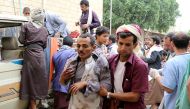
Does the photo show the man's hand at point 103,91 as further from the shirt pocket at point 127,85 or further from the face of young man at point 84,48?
the face of young man at point 84,48

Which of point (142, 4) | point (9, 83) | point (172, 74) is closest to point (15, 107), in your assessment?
point (9, 83)

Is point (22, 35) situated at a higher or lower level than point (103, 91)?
higher

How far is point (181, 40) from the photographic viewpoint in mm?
3414

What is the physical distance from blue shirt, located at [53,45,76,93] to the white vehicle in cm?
89

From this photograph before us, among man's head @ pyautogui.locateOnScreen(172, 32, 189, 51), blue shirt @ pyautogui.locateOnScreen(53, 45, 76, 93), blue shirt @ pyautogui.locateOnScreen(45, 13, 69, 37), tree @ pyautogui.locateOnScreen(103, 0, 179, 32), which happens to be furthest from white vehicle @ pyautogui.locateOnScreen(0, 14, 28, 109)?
tree @ pyautogui.locateOnScreen(103, 0, 179, 32)

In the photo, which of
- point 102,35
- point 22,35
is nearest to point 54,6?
point 22,35

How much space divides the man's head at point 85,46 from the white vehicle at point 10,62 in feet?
6.35

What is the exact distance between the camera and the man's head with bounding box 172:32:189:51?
3.41 meters

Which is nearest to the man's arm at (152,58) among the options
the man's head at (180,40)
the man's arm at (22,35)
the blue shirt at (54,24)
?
the blue shirt at (54,24)

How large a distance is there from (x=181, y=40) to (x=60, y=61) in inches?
117

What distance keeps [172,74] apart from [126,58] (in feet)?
2.56

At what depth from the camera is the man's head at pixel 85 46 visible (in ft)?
9.45

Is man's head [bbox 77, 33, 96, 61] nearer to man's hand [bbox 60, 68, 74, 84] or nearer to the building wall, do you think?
man's hand [bbox 60, 68, 74, 84]

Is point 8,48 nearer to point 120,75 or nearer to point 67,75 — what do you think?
point 67,75
